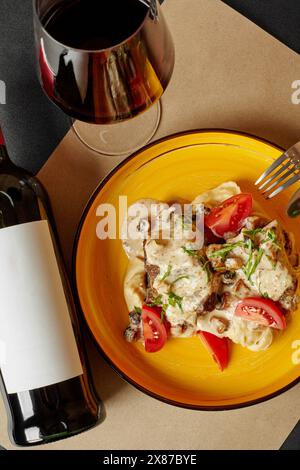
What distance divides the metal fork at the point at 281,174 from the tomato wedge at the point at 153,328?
41 cm

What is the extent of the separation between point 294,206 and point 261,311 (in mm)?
276

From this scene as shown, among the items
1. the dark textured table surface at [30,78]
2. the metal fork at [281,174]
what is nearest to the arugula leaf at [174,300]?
the metal fork at [281,174]

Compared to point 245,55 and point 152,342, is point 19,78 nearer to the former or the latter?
point 245,55

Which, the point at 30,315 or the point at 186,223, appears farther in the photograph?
the point at 186,223

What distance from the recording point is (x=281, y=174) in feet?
4.64

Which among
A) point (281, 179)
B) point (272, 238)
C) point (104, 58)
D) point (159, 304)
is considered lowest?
point (159, 304)

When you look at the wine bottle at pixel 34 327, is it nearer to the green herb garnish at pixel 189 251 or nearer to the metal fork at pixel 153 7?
the green herb garnish at pixel 189 251

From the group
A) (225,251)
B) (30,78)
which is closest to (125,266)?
(225,251)

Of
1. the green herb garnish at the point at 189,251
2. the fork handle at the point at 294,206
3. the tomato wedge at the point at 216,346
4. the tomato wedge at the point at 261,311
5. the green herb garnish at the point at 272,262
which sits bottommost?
the tomato wedge at the point at 216,346

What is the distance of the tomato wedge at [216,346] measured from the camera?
4.55ft

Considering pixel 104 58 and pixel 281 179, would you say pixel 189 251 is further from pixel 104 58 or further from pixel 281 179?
pixel 104 58

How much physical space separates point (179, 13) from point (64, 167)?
0.53 meters

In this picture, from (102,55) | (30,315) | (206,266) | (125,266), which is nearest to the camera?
(102,55)

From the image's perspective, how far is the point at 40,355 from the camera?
48.3 inches
